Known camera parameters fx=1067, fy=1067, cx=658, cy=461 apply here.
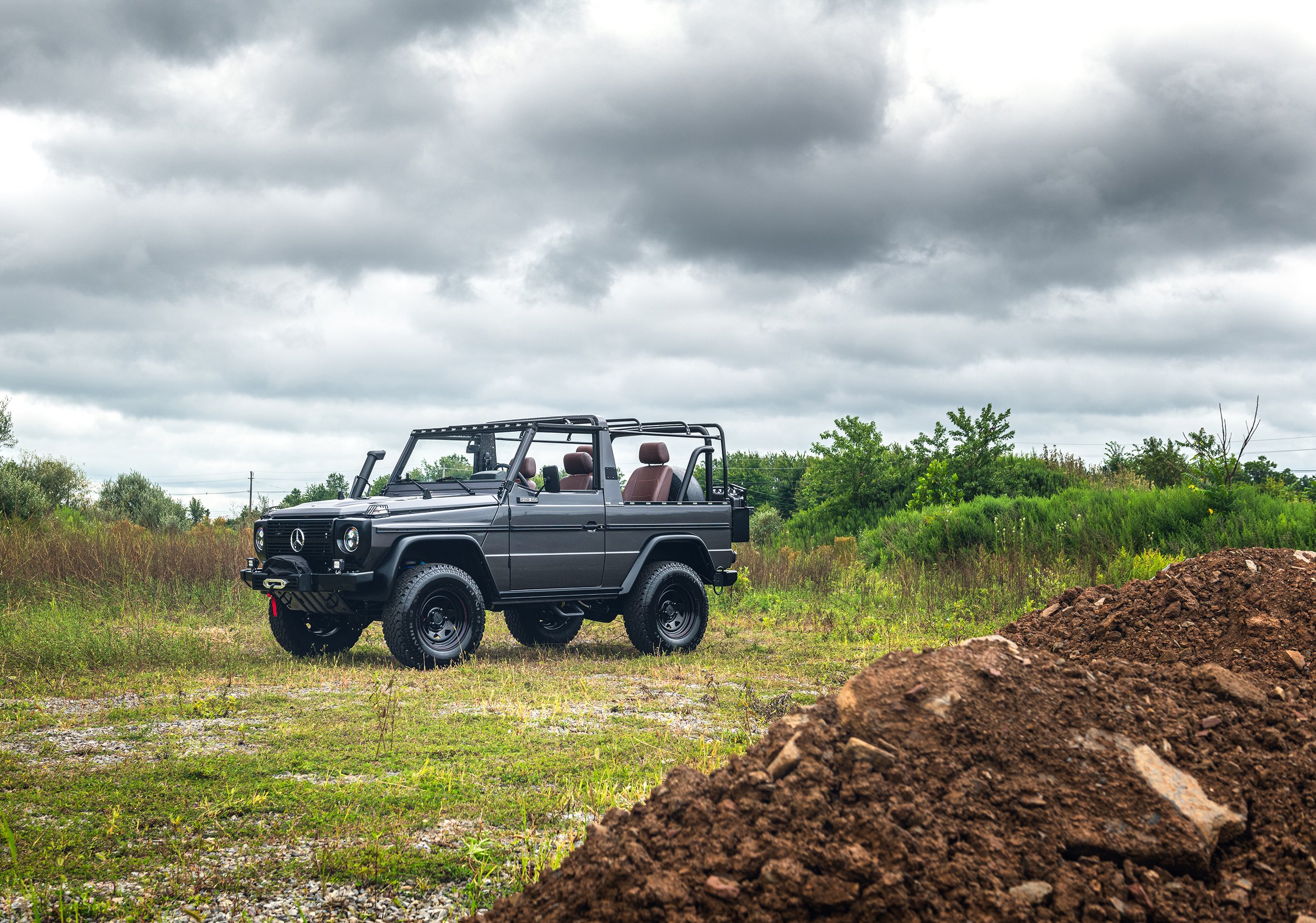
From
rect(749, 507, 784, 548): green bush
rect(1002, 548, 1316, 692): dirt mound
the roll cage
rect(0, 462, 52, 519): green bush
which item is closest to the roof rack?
the roll cage

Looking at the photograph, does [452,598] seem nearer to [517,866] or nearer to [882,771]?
[517,866]

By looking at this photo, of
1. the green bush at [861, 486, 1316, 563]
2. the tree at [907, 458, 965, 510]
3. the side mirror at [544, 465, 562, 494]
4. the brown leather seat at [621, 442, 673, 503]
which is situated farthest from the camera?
the tree at [907, 458, 965, 510]

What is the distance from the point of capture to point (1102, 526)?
16188 mm

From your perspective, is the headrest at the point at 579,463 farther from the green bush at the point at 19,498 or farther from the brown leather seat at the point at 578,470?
the green bush at the point at 19,498

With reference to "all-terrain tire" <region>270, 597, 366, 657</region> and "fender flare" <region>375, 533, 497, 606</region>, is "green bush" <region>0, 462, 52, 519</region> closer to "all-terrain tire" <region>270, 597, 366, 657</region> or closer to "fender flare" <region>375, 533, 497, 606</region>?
"all-terrain tire" <region>270, 597, 366, 657</region>

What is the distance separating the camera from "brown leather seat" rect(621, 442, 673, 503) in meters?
12.0

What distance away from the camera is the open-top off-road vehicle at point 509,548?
380 inches

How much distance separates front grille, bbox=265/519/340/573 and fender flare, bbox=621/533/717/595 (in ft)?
10.1

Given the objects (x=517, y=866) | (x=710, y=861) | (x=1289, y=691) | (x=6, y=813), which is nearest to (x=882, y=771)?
(x=710, y=861)

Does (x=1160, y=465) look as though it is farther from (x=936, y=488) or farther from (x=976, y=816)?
Result: (x=976, y=816)

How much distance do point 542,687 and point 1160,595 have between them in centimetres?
461

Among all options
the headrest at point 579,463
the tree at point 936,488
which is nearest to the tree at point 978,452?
the tree at point 936,488

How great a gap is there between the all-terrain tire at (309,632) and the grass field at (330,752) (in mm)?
254

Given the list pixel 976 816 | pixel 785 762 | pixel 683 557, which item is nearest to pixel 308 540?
pixel 683 557
